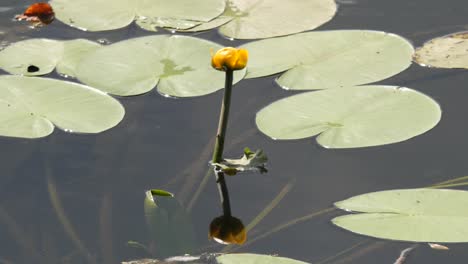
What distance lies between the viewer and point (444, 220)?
4.90ft

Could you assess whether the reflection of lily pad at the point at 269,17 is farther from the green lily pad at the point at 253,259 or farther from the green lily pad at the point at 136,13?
the green lily pad at the point at 253,259

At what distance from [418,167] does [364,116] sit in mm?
169

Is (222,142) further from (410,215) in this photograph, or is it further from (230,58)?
(410,215)

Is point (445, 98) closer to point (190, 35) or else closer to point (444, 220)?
point (444, 220)

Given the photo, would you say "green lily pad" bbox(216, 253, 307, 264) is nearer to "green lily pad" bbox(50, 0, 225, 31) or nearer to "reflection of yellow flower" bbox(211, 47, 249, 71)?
"reflection of yellow flower" bbox(211, 47, 249, 71)

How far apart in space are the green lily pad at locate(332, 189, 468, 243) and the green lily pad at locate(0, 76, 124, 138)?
23.2 inches

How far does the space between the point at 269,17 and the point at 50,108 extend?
2.28ft

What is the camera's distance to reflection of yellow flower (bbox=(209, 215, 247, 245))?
154 cm

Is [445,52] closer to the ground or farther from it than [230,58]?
closer to the ground

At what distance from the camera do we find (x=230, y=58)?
1.58m

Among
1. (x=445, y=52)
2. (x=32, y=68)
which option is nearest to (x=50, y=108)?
(x=32, y=68)

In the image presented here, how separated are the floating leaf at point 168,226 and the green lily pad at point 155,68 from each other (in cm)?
41

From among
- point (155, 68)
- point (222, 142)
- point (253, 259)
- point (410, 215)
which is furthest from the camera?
point (155, 68)

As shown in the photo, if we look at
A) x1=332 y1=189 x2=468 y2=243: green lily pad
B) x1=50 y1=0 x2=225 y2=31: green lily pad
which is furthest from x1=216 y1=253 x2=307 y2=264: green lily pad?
x1=50 y1=0 x2=225 y2=31: green lily pad
